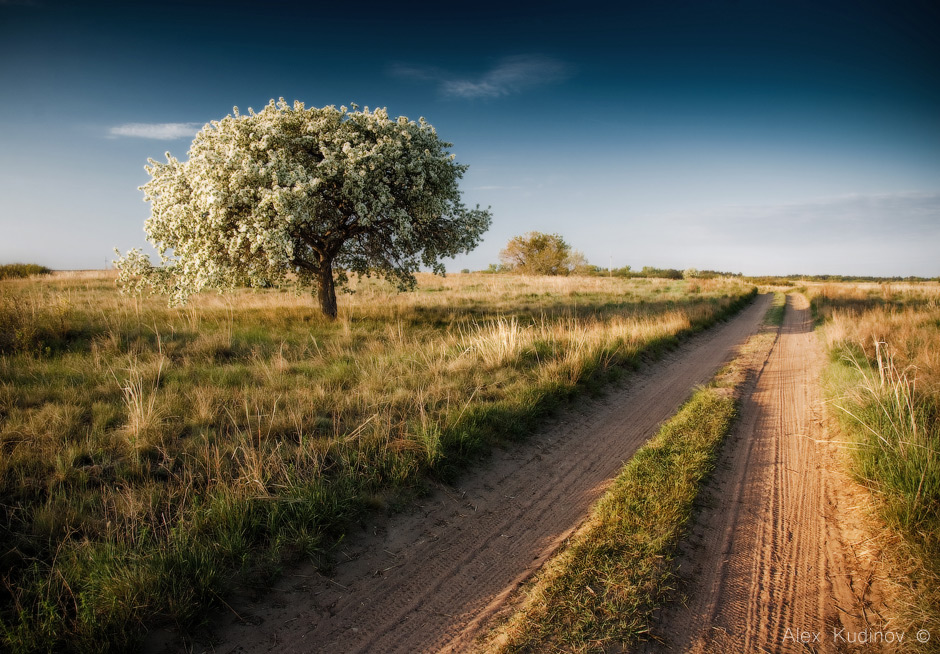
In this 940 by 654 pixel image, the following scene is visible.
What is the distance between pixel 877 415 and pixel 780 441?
1.23 metres

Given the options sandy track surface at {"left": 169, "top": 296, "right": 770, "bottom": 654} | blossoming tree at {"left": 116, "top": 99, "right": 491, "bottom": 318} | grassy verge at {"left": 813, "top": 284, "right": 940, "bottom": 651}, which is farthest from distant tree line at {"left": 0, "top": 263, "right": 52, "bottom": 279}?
grassy verge at {"left": 813, "top": 284, "right": 940, "bottom": 651}

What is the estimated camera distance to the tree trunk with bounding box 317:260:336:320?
1378cm

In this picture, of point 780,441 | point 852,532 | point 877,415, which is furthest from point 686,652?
point 877,415

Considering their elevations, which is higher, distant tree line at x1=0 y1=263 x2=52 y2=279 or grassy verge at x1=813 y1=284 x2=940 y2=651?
distant tree line at x1=0 y1=263 x2=52 y2=279

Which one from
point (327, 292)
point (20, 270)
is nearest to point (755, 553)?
point (327, 292)

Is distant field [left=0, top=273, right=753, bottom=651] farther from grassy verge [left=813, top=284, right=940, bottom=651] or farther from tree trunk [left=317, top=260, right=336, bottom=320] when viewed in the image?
grassy verge [left=813, top=284, right=940, bottom=651]

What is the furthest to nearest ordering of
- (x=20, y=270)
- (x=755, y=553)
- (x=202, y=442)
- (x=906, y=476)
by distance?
(x=20, y=270) → (x=202, y=442) → (x=906, y=476) → (x=755, y=553)

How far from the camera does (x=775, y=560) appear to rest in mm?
3676

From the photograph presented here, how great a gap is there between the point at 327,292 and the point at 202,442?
31.1ft

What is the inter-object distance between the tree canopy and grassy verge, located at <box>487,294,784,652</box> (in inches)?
2541

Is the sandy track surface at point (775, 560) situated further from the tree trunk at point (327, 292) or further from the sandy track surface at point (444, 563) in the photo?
the tree trunk at point (327, 292)

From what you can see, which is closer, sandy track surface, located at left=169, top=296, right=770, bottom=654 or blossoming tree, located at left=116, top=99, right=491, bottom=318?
sandy track surface, located at left=169, top=296, right=770, bottom=654

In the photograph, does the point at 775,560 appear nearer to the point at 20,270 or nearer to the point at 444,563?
the point at 444,563

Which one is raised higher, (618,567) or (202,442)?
(202,442)
